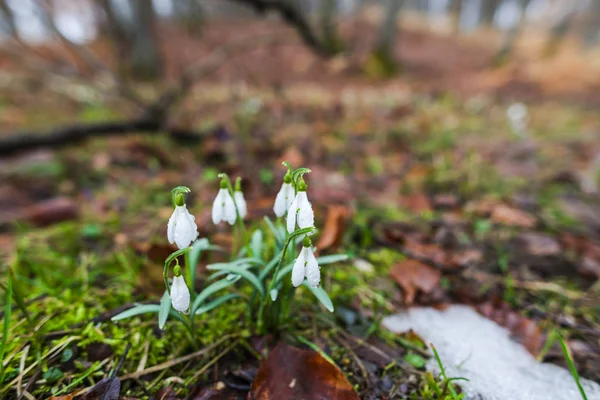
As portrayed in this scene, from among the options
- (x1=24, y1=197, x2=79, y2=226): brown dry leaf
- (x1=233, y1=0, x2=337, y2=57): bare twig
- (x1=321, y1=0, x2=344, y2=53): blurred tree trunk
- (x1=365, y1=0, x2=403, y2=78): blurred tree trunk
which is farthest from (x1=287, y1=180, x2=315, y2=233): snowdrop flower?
(x1=321, y1=0, x2=344, y2=53): blurred tree trunk

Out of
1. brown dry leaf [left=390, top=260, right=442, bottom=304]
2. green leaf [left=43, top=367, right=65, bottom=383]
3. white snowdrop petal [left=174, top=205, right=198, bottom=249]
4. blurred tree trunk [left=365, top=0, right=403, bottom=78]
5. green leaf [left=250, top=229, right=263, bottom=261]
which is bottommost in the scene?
green leaf [left=43, top=367, right=65, bottom=383]

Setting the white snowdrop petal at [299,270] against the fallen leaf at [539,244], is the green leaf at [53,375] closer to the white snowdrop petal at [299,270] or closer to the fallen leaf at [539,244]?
the white snowdrop petal at [299,270]

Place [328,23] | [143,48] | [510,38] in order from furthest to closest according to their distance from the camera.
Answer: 1. [510,38]
2. [328,23]
3. [143,48]

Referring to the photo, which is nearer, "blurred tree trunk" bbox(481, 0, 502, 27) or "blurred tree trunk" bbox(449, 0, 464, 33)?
"blurred tree trunk" bbox(449, 0, 464, 33)

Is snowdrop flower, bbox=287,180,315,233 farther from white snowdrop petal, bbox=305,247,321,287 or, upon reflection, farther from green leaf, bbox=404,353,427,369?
green leaf, bbox=404,353,427,369

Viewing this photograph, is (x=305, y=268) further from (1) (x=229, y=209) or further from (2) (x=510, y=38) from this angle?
(2) (x=510, y=38)

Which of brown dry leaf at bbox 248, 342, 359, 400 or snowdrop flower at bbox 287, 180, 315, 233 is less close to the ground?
snowdrop flower at bbox 287, 180, 315, 233

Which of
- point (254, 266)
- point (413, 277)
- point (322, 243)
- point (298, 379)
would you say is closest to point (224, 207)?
point (254, 266)
